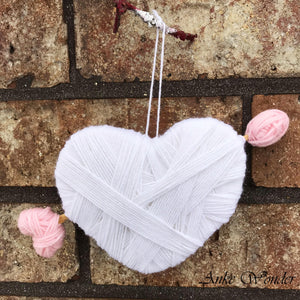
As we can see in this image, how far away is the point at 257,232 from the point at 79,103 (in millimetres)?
266

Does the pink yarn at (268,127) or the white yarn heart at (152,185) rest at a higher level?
the pink yarn at (268,127)

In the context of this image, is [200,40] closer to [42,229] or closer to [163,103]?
[163,103]

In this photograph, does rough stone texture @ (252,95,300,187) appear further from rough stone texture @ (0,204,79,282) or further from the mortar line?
rough stone texture @ (0,204,79,282)

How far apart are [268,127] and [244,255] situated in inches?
6.5

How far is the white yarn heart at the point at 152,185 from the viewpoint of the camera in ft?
0.98

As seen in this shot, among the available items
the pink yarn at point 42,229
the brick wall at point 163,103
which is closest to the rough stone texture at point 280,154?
the brick wall at point 163,103

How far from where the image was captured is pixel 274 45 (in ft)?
1.17

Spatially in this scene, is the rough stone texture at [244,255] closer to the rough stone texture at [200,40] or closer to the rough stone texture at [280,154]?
the rough stone texture at [280,154]

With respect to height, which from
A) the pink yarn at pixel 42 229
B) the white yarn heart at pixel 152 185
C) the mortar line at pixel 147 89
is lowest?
the pink yarn at pixel 42 229

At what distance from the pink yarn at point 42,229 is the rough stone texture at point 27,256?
0.25ft

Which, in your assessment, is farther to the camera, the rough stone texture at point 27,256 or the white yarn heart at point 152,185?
the rough stone texture at point 27,256

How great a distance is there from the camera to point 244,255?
0.39 meters

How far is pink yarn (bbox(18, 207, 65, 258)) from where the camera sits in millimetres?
317

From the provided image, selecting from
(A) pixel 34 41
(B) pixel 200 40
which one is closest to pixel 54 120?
(A) pixel 34 41
